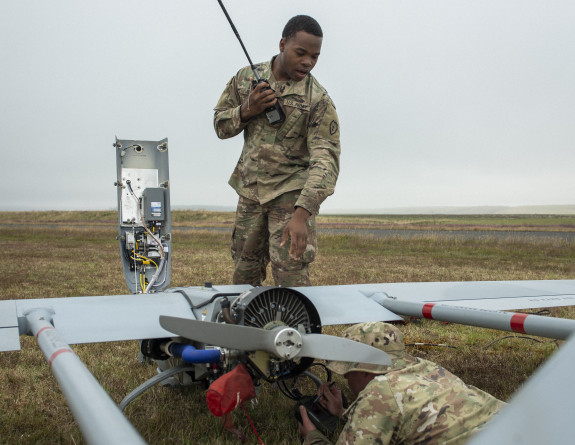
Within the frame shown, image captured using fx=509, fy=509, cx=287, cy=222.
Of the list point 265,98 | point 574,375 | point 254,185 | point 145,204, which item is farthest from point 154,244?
point 574,375

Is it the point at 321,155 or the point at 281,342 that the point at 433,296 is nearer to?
the point at 321,155

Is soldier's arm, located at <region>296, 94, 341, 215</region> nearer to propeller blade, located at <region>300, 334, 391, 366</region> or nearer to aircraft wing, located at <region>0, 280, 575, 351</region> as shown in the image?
aircraft wing, located at <region>0, 280, 575, 351</region>

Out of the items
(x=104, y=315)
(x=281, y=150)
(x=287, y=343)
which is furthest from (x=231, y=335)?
(x=281, y=150)

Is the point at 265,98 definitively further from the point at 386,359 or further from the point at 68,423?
the point at 68,423

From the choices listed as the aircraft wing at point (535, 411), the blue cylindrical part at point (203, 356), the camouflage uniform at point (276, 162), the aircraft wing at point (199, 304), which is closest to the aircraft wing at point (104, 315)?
the aircraft wing at point (199, 304)

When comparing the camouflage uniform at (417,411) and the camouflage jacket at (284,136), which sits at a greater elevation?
the camouflage jacket at (284,136)

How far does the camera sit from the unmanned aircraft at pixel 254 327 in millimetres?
1382

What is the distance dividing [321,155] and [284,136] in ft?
1.49

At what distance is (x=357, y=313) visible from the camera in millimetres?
3947

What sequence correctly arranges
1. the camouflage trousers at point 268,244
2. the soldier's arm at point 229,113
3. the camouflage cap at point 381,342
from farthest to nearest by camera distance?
the soldier's arm at point 229,113
the camouflage trousers at point 268,244
the camouflage cap at point 381,342

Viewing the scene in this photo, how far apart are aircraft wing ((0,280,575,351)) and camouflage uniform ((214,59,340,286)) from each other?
2.23 feet

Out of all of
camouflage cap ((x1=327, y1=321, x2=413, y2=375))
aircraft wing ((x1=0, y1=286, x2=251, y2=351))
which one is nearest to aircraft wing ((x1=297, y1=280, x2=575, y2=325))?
camouflage cap ((x1=327, y1=321, x2=413, y2=375))

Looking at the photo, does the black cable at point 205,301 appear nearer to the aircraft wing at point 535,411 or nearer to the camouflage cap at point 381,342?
the camouflage cap at point 381,342

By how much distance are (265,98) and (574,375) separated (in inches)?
154
